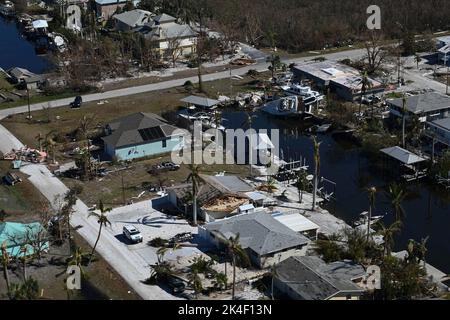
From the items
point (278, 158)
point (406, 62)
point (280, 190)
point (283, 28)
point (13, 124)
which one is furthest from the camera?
point (283, 28)

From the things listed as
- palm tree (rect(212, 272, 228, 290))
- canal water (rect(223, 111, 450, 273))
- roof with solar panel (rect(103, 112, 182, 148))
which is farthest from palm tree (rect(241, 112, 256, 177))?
palm tree (rect(212, 272, 228, 290))

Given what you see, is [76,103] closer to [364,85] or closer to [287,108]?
[287,108]

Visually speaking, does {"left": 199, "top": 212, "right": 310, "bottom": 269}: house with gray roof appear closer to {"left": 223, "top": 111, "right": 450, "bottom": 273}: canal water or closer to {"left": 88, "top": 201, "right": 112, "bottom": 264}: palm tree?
{"left": 88, "top": 201, "right": 112, "bottom": 264}: palm tree

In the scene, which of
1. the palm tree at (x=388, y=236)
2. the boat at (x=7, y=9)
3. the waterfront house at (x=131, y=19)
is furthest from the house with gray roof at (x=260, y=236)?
the boat at (x=7, y=9)

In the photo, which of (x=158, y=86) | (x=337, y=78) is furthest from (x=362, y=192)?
(x=158, y=86)

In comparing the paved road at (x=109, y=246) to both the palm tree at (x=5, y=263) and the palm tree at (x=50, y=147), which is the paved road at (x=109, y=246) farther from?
the palm tree at (x=5, y=263)
